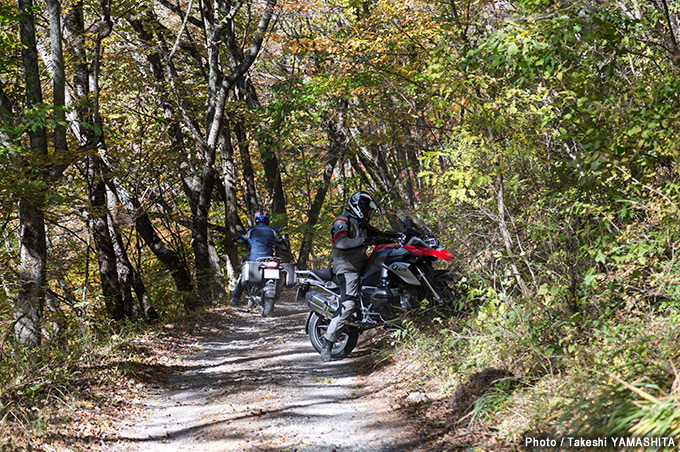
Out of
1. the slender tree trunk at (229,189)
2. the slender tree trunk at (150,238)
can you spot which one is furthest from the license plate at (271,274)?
the slender tree trunk at (229,189)

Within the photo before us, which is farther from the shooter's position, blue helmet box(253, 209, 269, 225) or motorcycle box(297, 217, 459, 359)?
blue helmet box(253, 209, 269, 225)

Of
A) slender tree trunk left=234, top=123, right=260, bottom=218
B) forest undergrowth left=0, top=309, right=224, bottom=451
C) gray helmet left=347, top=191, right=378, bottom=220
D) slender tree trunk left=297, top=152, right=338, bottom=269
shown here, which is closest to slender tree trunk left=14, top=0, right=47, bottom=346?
forest undergrowth left=0, top=309, right=224, bottom=451

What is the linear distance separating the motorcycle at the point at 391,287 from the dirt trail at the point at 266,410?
0.54 meters

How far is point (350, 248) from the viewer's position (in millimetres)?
7711

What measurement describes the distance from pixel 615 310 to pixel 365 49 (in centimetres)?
919

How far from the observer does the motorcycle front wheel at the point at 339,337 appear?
8094 mm

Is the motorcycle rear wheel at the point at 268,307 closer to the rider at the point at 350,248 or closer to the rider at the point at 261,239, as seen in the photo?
the rider at the point at 261,239

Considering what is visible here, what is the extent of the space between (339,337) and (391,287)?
1241 millimetres

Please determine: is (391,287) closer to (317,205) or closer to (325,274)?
(325,274)

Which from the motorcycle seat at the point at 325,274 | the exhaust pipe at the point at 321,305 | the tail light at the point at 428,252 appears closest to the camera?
the tail light at the point at 428,252

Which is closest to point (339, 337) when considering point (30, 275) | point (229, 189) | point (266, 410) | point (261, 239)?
point (266, 410)

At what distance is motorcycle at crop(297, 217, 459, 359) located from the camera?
7195 millimetres

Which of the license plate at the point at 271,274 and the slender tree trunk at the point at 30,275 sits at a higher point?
the slender tree trunk at the point at 30,275

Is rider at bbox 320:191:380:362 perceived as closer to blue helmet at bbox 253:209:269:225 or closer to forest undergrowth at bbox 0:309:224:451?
forest undergrowth at bbox 0:309:224:451
